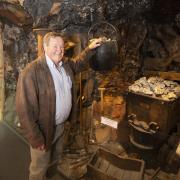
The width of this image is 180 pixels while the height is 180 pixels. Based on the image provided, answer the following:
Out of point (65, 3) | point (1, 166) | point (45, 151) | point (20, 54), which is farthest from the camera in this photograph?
point (20, 54)

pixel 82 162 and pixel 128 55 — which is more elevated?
pixel 128 55

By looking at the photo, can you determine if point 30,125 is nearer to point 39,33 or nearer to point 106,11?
point 39,33

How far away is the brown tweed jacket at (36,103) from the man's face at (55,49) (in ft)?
0.36

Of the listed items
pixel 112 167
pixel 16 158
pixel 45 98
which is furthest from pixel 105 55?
pixel 16 158

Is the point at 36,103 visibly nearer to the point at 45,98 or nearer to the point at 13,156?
the point at 45,98

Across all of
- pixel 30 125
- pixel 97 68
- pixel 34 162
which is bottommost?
pixel 34 162

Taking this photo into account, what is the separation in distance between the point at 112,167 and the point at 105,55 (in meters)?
1.70

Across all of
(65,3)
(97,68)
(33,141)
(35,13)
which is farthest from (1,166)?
(65,3)

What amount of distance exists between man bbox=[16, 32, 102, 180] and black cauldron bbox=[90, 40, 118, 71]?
486mm

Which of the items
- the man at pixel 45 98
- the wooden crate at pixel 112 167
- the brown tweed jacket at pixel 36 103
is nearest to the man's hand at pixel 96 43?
the man at pixel 45 98

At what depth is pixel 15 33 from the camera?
17.2 feet

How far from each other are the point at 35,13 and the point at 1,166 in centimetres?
263

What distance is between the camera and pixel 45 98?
109 inches

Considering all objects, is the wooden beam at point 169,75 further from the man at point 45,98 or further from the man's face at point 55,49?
the man's face at point 55,49
